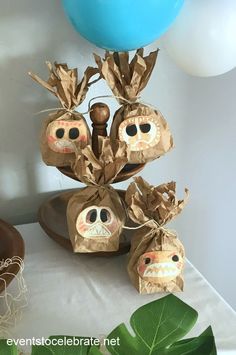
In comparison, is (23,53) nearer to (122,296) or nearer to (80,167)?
(80,167)

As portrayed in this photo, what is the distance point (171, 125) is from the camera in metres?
1.17

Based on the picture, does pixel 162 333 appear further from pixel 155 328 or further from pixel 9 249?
pixel 9 249

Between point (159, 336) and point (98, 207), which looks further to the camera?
point (98, 207)

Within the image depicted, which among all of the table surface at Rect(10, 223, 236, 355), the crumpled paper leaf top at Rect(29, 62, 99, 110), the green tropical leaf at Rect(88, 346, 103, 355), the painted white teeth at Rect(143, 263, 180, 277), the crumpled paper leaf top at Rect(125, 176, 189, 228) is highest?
the crumpled paper leaf top at Rect(29, 62, 99, 110)

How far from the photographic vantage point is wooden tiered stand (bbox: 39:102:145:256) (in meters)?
0.93

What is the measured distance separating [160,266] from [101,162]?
20 centimetres

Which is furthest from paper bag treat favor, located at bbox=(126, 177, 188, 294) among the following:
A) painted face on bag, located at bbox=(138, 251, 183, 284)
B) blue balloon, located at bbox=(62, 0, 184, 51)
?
blue balloon, located at bbox=(62, 0, 184, 51)

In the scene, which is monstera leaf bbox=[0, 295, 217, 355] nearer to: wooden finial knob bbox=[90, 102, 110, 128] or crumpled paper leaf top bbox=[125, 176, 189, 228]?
crumpled paper leaf top bbox=[125, 176, 189, 228]

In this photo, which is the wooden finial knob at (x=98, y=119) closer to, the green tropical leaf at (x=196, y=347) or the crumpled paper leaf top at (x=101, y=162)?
the crumpled paper leaf top at (x=101, y=162)

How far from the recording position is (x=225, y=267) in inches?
55.2

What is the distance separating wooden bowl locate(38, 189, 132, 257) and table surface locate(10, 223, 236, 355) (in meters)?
0.03

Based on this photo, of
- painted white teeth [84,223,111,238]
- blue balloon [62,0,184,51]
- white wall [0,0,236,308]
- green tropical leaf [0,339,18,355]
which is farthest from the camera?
white wall [0,0,236,308]

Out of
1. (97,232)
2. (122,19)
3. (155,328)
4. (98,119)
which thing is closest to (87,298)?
(97,232)

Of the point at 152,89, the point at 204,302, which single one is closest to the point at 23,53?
the point at 152,89
